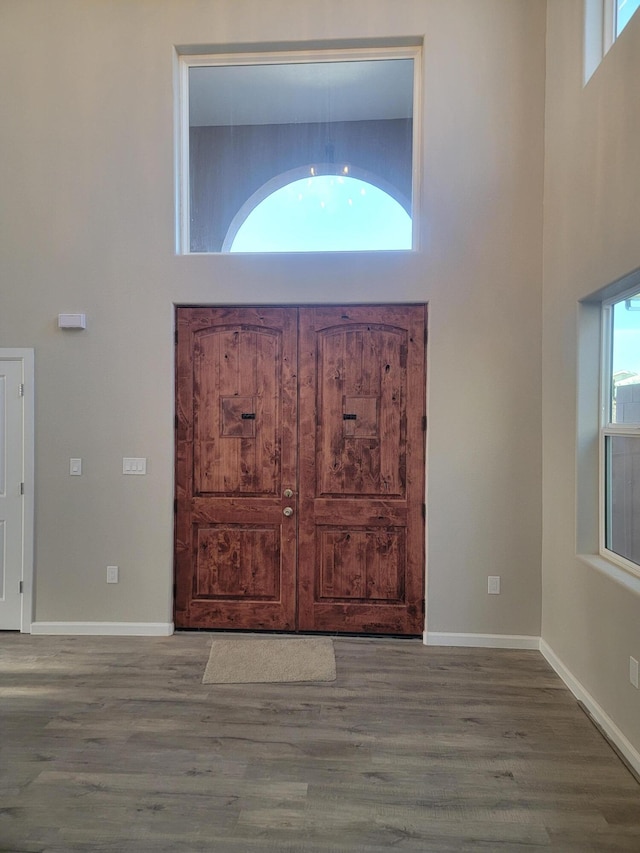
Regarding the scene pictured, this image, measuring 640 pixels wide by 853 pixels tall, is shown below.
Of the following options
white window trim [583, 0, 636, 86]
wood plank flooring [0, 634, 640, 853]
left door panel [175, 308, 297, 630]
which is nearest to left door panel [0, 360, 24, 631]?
wood plank flooring [0, 634, 640, 853]

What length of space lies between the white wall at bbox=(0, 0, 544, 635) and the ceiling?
0.18 metres

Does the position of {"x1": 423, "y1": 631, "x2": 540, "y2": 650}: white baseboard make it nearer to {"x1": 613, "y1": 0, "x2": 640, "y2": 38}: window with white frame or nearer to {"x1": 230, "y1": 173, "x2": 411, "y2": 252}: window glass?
{"x1": 230, "y1": 173, "x2": 411, "y2": 252}: window glass

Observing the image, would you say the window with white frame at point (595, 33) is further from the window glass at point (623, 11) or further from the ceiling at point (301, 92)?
the ceiling at point (301, 92)

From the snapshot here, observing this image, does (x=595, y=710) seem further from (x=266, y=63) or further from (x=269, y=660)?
(x=266, y=63)

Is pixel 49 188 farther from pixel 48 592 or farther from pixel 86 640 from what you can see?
pixel 86 640

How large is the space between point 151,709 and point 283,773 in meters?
0.85

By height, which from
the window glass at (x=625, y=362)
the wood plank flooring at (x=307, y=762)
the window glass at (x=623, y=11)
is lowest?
the wood plank flooring at (x=307, y=762)

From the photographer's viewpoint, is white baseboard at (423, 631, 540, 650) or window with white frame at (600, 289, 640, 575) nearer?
window with white frame at (600, 289, 640, 575)

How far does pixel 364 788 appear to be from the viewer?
195cm

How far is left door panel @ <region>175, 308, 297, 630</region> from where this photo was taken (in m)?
3.37

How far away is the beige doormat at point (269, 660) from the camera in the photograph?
2.80 m

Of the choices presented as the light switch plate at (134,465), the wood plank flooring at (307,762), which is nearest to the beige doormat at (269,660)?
the wood plank flooring at (307,762)

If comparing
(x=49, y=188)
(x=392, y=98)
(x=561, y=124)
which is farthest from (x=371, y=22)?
(x=49, y=188)

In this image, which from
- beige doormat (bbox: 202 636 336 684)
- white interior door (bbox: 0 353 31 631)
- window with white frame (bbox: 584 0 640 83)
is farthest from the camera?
white interior door (bbox: 0 353 31 631)
